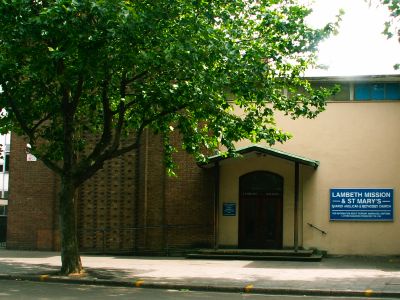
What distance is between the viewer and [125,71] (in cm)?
1438

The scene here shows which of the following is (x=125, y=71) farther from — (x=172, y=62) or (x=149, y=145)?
(x=149, y=145)

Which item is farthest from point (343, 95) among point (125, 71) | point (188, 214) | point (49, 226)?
point (49, 226)

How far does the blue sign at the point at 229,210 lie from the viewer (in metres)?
23.0

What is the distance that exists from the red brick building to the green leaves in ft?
20.3

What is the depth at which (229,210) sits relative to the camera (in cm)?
2303

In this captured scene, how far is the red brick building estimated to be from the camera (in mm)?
23062

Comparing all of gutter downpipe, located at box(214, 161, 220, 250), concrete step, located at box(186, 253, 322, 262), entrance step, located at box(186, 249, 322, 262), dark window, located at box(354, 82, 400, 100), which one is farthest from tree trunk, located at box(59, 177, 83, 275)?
dark window, located at box(354, 82, 400, 100)

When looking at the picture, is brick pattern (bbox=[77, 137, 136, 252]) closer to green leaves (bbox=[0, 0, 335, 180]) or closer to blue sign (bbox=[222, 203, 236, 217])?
blue sign (bbox=[222, 203, 236, 217])

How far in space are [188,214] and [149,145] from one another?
3.26m

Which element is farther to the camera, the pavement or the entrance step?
the entrance step

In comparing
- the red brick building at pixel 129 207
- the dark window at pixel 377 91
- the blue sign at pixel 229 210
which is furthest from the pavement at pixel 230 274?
the dark window at pixel 377 91

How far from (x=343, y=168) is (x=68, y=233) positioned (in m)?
11.5

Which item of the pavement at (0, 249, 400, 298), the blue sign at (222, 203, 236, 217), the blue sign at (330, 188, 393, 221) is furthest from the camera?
the blue sign at (222, 203, 236, 217)

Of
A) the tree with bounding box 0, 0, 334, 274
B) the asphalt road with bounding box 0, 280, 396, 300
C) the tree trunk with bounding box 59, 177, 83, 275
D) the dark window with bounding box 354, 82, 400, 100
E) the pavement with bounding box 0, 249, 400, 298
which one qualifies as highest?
the dark window with bounding box 354, 82, 400, 100
